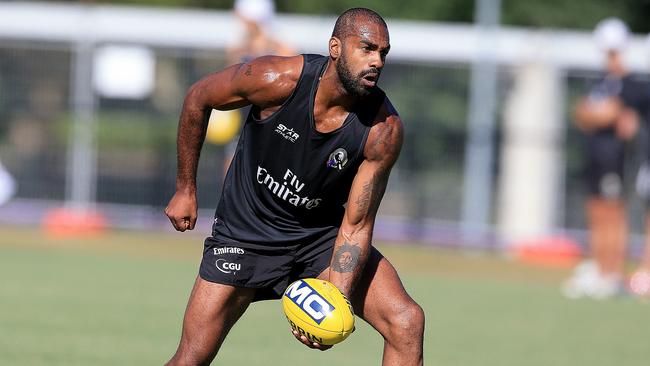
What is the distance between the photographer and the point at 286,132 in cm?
717

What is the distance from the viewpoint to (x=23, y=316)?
1172cm

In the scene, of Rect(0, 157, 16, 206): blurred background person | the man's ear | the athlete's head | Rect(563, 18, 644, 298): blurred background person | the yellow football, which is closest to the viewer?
the yellow football

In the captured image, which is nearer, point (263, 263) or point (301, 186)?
point (301, 186)

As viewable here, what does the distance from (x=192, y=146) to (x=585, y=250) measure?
48.5 feet

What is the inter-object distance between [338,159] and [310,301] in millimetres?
833

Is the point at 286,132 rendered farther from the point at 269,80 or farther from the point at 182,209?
the point at 182,209

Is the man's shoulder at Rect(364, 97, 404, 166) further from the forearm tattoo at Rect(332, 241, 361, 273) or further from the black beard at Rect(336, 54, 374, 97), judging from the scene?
the forearm tattoo at Rect(332, 241, 361, 273)

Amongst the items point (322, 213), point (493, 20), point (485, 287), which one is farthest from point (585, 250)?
point (322, 213)

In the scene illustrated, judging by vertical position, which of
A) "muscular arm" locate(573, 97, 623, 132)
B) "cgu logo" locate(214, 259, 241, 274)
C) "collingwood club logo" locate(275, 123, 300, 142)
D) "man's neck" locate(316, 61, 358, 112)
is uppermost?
"man's neck" locate(316, 61, 358, 112)

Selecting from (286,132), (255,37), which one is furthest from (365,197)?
(255,37)

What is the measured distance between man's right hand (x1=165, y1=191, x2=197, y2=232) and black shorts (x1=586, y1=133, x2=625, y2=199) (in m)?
9.03

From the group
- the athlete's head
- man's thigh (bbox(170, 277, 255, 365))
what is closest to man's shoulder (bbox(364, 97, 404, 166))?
the athlete's head

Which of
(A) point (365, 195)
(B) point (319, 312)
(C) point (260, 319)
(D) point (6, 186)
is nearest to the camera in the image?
(B) point (319, 312)

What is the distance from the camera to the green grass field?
1025 centimetres
